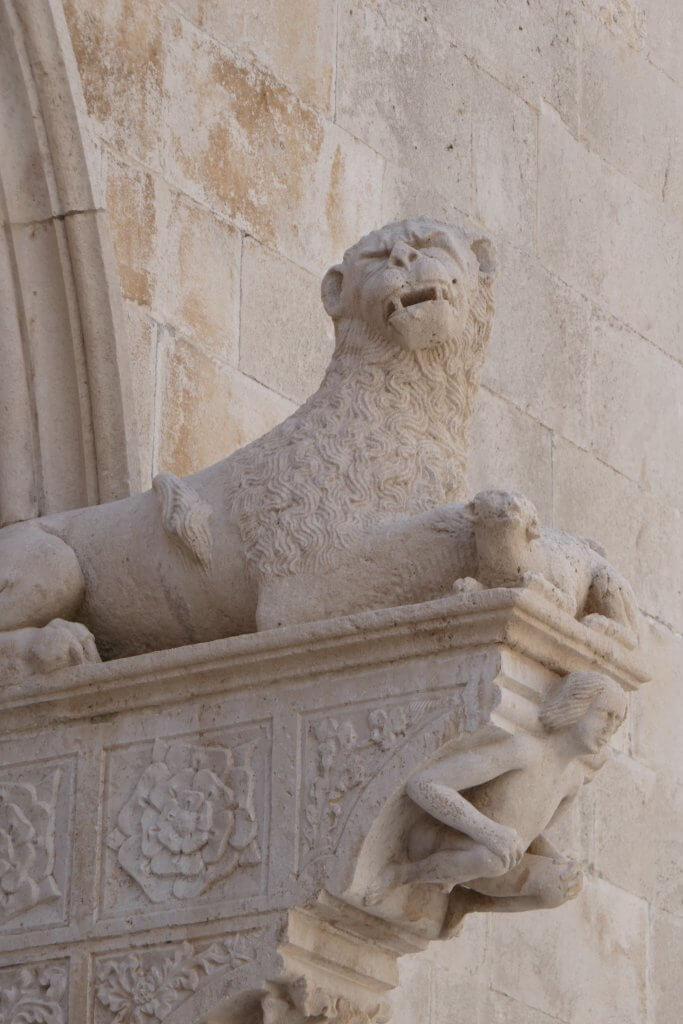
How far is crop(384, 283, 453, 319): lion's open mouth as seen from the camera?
4.50 metres

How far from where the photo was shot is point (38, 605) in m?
4.62

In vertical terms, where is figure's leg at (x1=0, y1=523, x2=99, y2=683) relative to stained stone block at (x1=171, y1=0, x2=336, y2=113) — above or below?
below

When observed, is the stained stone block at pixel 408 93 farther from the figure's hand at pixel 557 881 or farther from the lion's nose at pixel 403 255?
the figure's hand at pixel 557 881

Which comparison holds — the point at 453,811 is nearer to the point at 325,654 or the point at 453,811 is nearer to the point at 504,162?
the point at 325,654

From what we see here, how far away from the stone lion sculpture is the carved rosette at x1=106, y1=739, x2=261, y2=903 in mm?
269

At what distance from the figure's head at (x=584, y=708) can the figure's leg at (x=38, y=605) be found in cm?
88

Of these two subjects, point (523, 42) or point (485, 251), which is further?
point (523, 42)

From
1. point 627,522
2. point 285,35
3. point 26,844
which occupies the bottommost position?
point 26,844

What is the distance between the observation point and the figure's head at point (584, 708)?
4.09m

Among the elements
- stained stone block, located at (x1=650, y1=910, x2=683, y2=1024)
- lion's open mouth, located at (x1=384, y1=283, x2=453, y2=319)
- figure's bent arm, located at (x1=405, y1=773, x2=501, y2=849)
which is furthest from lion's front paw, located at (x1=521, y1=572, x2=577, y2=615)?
stained stone block, located at (x1=650, y1=910, x2=683, y2=1024)

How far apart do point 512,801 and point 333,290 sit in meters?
1.11

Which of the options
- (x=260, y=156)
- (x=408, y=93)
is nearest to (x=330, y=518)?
(x=260, y=156)

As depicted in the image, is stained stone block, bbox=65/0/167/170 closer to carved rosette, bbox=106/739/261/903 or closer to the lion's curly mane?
the lion's curly mane

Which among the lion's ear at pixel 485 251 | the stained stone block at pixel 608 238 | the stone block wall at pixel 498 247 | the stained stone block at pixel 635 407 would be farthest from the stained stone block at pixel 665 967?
the lion's ear at pixel 485 251
